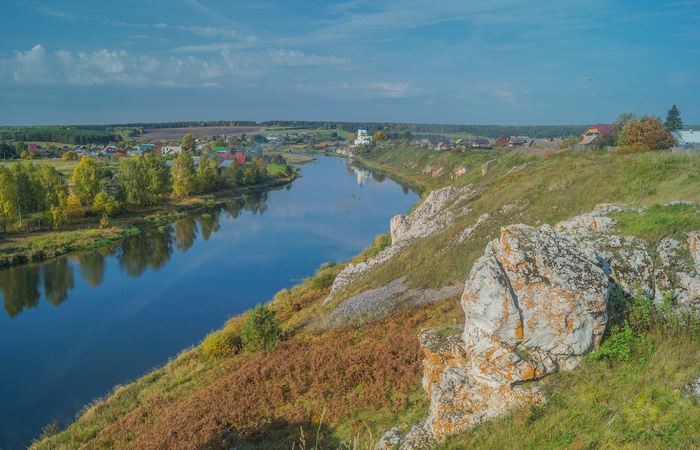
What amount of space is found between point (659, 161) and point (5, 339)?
105 ft

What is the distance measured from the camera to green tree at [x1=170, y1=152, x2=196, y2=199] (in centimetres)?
5147

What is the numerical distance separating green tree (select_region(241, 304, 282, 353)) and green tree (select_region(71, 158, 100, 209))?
3271 cm

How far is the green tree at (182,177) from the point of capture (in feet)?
169

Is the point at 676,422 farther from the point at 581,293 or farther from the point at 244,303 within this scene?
the point at 244,303

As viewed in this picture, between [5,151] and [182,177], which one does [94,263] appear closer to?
[182,177]

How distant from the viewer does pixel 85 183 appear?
3775 centimetres

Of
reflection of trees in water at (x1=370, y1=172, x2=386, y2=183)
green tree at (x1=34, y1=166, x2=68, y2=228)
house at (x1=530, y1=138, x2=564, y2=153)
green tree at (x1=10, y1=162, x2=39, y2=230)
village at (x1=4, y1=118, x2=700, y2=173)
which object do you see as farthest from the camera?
reflection of trees in water at (x1=370, y1=172, x2=386, y2=183)

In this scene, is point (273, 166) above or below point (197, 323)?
above

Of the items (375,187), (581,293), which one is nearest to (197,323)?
(581,293)

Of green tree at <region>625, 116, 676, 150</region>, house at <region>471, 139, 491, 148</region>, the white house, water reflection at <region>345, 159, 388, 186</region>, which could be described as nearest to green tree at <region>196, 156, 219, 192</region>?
water reflection at <region>345, 159, 388, 186</region>

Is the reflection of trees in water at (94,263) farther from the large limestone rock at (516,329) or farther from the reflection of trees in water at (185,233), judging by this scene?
the large limestone rock at (516,329)

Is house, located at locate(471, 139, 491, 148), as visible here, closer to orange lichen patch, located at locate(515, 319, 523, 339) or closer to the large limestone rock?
the large limestone rock

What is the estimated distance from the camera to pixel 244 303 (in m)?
22.9

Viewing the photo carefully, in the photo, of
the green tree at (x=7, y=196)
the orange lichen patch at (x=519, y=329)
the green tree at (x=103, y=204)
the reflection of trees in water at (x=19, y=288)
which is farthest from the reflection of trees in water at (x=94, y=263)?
the orange lichen patch at (x=519, y=329)
